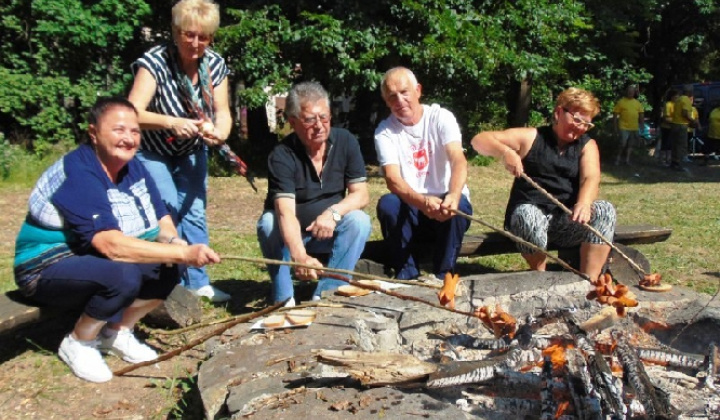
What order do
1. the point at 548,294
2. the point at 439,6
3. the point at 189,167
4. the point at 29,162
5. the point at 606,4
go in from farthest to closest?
1. the point at 606,4
2. the point at 439,6
3. the point at 29,162
4. the point at 189,167
5. the point at 548,294

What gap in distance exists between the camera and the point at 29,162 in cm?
948

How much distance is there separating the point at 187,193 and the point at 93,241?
1.22m

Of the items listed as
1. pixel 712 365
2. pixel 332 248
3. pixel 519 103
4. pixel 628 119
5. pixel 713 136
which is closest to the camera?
pixel 712 365

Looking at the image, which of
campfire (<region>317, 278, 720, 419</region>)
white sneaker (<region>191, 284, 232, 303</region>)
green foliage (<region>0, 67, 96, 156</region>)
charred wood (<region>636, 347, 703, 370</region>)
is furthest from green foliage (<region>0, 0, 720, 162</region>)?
charred wood (<region>636, 347, 703, 370</region>)

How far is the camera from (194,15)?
12.8 feet

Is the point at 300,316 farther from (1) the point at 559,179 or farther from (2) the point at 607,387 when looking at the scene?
(1) the point at 559,179

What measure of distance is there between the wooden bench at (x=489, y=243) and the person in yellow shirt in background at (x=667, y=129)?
34.9 feet

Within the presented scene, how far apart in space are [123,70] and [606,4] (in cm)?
980

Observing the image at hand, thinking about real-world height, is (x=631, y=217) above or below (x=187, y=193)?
below

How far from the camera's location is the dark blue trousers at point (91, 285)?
3.22 m

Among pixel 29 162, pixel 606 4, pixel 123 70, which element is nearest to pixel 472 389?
pixel 29 162

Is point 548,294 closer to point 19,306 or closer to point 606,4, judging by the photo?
point 19,306

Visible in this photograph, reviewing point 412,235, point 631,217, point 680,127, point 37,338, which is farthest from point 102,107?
point 680,127

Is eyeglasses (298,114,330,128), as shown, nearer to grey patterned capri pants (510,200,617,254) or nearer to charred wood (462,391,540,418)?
grey patterned capri pants (510,200,617,254)
